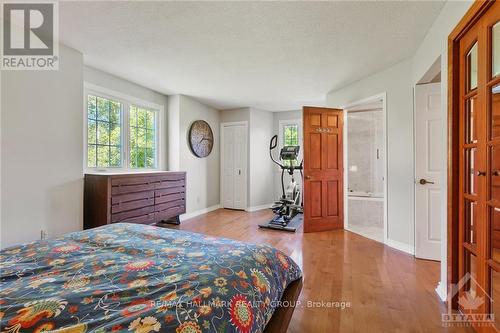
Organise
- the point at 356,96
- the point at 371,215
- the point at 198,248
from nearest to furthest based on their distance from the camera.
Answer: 1. the point at 198,248
2. the point at 356,96
3. the point at 371,215

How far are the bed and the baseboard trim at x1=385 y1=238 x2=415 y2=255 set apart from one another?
2.11 m

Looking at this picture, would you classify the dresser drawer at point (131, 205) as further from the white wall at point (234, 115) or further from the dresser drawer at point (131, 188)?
the white wall at point (234, 115)

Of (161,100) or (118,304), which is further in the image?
(161,100)

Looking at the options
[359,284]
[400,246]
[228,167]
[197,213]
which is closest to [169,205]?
[197,213]

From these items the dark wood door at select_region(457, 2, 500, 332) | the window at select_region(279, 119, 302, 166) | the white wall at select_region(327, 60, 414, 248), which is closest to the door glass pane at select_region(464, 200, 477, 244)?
the dark wood door at select_region(457, 2, 500, 332)

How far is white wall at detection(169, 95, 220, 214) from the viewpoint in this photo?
4.61m

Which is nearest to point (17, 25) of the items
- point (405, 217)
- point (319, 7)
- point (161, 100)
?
point (161, 100)

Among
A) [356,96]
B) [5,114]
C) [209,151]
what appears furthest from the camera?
[209,151]

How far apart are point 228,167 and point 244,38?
3.61m

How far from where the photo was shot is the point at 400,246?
9.76ft

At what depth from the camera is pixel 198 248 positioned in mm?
1305

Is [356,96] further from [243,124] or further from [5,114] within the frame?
[5,114]

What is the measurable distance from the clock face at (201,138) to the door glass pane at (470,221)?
4220 millimetres

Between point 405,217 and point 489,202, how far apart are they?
1.73m
